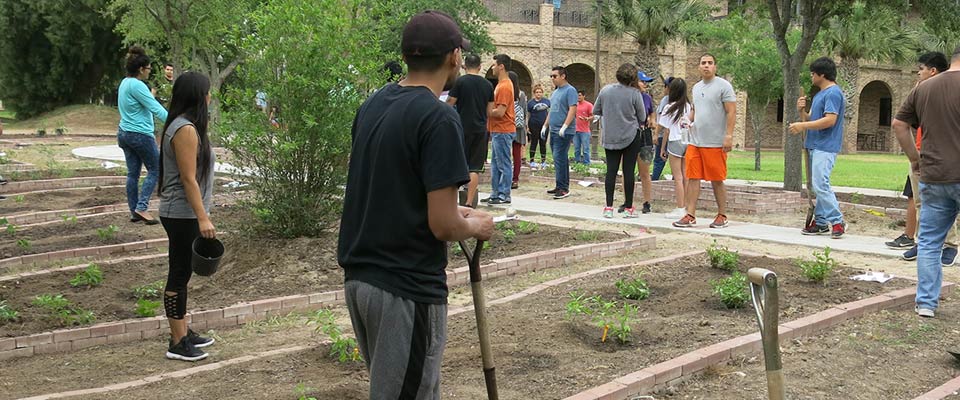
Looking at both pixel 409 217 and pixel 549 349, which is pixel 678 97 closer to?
pixel 549 349

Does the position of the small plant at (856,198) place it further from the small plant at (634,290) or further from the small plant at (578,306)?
the small plant at (578,306)

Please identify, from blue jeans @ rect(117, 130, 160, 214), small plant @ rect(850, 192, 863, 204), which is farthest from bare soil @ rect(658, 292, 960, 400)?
blue jeans @ rect(117, 130, 160, 214)

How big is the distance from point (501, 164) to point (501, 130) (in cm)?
46

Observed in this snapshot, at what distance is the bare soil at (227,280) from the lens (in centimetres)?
631

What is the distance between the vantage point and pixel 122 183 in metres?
14.3

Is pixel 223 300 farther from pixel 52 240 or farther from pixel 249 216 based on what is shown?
pixel 52 240

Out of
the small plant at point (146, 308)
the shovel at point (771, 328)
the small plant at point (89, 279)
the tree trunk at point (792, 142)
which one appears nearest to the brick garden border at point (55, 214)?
the small plant at point (89, 279)

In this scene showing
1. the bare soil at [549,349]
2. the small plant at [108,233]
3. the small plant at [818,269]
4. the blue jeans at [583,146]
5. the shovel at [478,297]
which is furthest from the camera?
the blue jeans at [583,146]

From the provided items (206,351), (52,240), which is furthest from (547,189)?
(206,351)

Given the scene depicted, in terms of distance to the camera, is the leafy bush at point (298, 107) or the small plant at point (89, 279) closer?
the small plant at point (89, 279)

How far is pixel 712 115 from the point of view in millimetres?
9945

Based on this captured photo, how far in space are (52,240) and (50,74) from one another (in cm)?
3746

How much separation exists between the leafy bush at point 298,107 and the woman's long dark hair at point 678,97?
5.01m

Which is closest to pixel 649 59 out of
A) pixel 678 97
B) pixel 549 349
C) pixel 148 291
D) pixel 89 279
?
pixel 678 97
